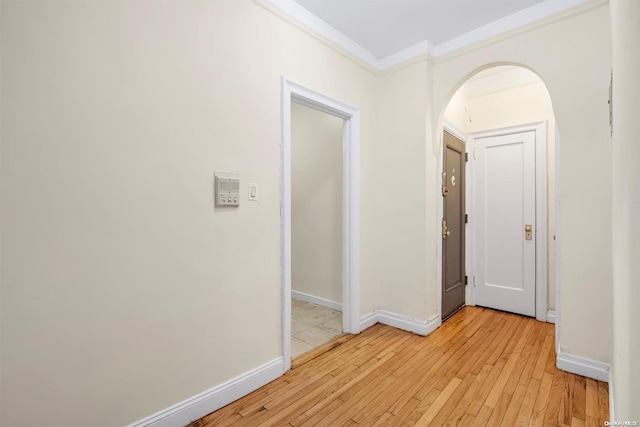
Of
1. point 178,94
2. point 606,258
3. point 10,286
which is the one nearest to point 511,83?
point 606,258

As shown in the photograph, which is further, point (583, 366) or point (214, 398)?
point (583, 366)

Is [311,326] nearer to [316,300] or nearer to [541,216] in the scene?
A: [316,300]

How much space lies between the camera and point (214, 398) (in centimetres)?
173

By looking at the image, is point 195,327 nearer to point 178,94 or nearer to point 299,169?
point 178,94

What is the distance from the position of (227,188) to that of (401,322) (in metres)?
2.16

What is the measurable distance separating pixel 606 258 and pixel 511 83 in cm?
225

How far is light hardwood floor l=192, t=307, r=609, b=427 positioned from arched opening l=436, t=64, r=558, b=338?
2.34 feet

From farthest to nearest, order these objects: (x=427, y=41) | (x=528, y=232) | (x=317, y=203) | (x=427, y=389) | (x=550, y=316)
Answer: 1. (x=317, y=203)
2. (x=528, y=232)
3. (x=550, y=316)
4. (x=427, y=41)
5. (x=427, y=389)

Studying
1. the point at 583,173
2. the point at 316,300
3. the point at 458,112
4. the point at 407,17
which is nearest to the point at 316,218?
the point at 316,300

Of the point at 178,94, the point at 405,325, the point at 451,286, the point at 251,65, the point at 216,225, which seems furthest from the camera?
the point at 451,286

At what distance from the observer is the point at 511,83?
10.8 feet

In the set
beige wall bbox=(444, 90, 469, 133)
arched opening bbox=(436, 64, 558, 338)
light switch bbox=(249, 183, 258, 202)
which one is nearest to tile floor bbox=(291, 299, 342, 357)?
arched opening bbox=(436, 64, 558, 338)

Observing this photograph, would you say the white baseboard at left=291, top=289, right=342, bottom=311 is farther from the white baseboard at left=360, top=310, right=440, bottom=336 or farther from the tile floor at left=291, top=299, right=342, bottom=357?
the white baseboard at left=360, top=310, right=440, bottom=336

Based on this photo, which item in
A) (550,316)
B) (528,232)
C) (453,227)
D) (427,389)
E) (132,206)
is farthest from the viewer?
(453,227)
